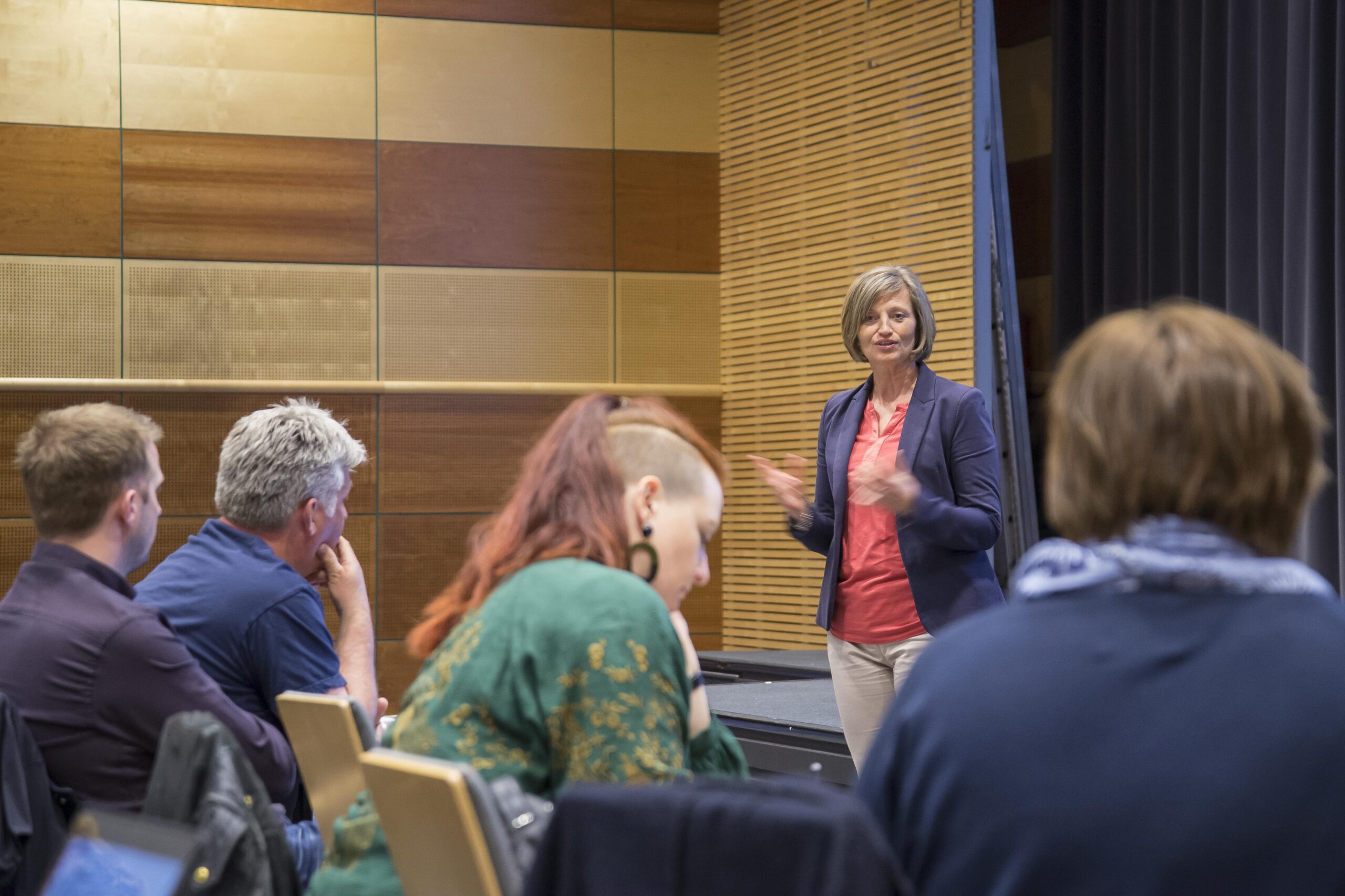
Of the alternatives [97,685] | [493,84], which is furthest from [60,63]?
[97,685]

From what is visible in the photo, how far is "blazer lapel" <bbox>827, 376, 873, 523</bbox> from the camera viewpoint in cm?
311

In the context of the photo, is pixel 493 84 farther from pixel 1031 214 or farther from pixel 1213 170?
pixel 1213 170

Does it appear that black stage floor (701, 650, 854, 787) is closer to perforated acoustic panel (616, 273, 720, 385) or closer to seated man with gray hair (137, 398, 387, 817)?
seated man with gray hair (137, 398, 387, 817)

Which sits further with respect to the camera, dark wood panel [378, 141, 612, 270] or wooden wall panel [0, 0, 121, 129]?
dark wood panel [378, 141, 612, 270]

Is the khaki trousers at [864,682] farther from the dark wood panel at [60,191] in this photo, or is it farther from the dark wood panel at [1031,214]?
the dark wood panel at [60,191]

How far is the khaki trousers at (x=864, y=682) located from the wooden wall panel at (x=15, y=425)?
386 cm

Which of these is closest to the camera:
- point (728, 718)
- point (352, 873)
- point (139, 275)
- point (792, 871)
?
point (792, 871)

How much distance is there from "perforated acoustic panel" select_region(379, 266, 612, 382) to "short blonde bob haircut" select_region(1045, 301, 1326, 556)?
520 centimetres

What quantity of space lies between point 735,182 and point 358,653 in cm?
429

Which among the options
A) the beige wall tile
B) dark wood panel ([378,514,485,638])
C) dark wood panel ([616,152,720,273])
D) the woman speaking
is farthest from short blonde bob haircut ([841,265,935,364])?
the beige wall tile

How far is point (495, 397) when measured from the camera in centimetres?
615

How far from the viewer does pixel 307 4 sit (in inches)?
236

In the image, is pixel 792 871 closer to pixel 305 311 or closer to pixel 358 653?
pixel 358 653

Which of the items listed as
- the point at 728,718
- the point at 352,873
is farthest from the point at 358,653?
the point at 728,718
